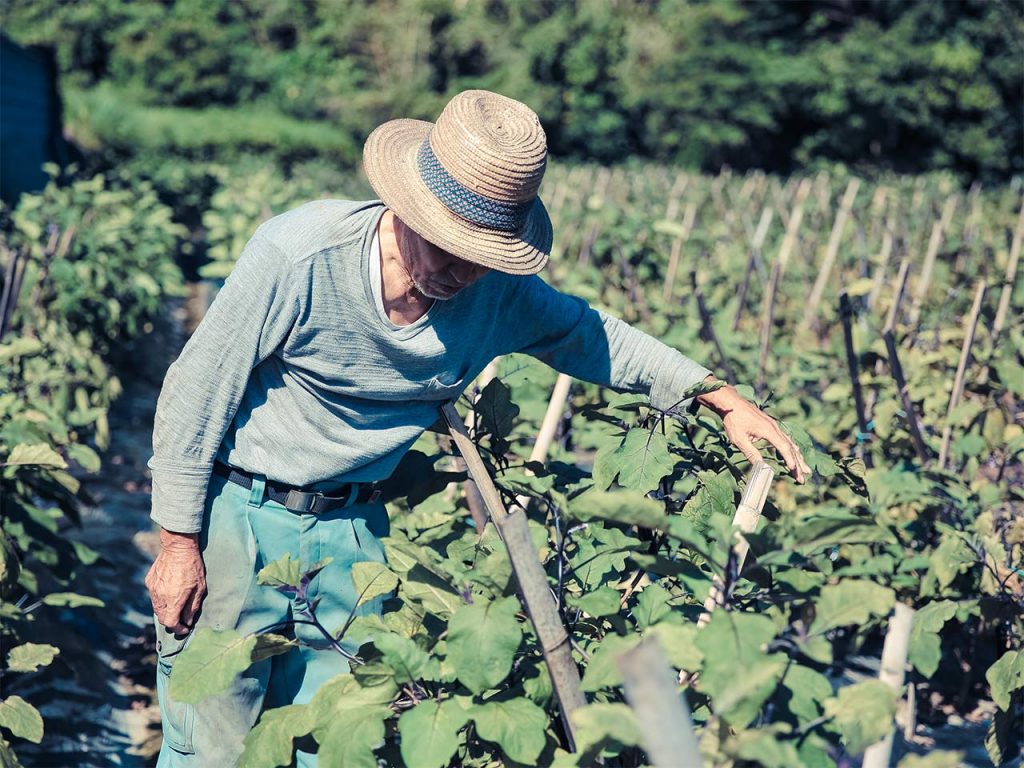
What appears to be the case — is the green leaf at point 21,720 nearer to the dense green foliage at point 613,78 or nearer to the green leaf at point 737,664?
the green leaf at point 737,664

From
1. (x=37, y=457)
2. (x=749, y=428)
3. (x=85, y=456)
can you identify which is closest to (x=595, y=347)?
(x=749, y=428)

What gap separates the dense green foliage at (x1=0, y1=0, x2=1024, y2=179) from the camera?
1328 inches

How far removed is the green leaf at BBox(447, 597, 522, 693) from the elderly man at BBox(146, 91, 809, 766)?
0.61 m

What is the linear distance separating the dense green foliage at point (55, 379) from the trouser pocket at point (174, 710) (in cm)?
34

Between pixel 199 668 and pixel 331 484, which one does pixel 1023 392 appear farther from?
pixel 199 668

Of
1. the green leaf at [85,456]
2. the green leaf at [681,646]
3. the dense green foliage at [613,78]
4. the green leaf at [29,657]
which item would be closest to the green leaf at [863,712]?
the green leaf at [681,646]

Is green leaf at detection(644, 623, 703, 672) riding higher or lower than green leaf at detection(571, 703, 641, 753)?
lower

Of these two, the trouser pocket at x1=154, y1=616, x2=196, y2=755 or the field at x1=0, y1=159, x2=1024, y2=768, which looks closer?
the field at x1=0, y1=159, x2=1024, y2=768

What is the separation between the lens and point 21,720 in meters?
2.31

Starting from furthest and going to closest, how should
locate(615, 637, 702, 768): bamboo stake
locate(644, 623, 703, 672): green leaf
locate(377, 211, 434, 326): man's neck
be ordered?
1. locate(377, 211, 434, 326): man's neck
2. locate(644, 623, 703, 672): green leaf
3. locate(615, 637, 702, 768): bamboo stake

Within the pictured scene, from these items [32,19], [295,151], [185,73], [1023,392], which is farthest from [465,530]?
[32,19]

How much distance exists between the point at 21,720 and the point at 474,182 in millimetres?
1460

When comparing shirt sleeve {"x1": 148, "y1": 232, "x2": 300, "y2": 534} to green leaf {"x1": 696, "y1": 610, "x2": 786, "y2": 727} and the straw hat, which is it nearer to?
the straw hat

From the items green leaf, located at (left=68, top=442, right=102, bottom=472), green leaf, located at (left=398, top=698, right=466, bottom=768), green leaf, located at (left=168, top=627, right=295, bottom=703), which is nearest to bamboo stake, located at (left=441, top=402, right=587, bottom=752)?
green leaf, located at (left=398, top=698, right=466, bottom=768)
